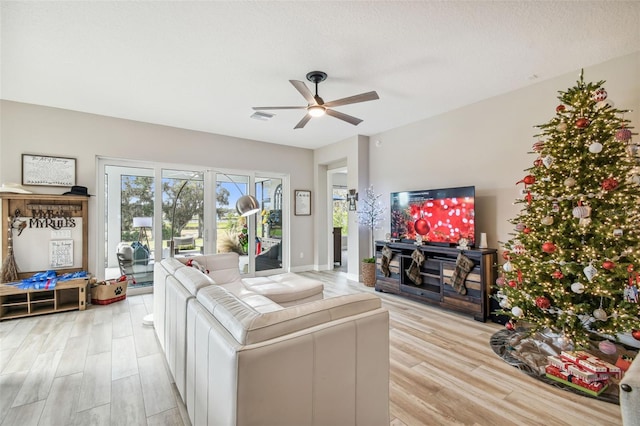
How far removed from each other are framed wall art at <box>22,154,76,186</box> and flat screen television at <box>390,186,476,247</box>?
4971 millimetres

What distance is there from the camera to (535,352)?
2662 mm

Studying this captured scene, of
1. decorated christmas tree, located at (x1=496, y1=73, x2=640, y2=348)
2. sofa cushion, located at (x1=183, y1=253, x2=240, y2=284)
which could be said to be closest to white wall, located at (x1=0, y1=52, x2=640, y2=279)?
decorated christmas tree, located at (x1=496, y1=73, x2=640, y2=348)

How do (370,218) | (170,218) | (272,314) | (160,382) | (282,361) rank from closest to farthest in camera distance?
1. (282,361)
2. (272,314)
3. (160,382)
4. (170,218)
5. (370,218)

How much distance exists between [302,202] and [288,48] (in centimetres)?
416

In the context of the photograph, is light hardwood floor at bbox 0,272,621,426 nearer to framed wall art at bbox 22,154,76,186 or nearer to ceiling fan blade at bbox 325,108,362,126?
framed wall art at bbox 22,154,76,186

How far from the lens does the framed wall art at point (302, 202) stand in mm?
6520

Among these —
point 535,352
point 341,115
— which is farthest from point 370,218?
point 535,352

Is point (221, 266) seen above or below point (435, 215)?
below

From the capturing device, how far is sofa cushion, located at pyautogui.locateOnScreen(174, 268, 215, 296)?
1.89m

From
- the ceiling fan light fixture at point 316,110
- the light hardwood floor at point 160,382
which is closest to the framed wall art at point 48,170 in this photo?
the light hardwood floor at point 160,382

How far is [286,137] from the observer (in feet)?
18.7

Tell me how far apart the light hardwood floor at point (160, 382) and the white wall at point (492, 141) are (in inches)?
65.4

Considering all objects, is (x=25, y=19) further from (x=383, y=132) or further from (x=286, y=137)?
(x=383, y=132)

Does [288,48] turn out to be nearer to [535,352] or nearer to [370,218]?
[370,218]
